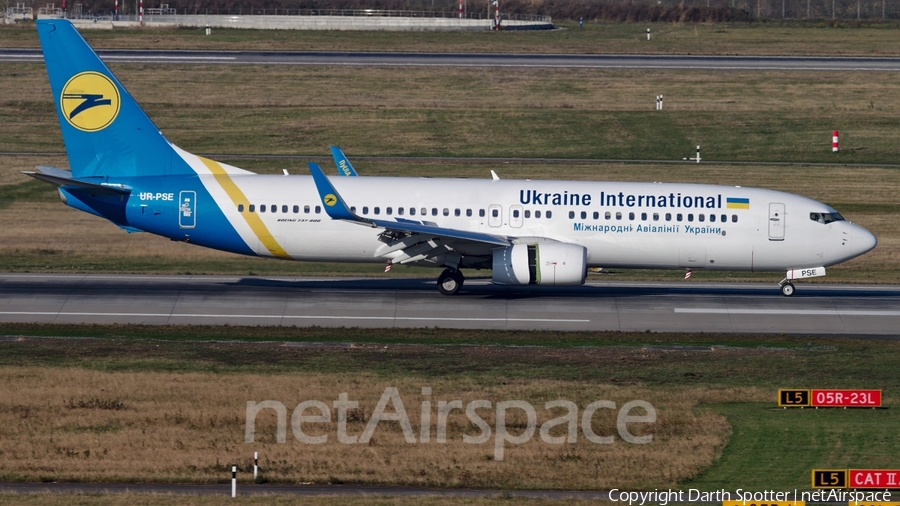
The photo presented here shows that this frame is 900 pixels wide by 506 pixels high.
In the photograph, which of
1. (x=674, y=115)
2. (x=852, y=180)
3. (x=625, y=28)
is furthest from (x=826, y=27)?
(x=852, y=180)

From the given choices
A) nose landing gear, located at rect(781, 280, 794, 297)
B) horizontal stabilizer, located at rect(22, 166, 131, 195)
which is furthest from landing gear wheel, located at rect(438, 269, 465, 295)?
nose landing gear, located at rect(781, 280, 794, 297)

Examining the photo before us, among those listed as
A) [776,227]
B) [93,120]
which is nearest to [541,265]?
[776,227]

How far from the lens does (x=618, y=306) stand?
3550cm

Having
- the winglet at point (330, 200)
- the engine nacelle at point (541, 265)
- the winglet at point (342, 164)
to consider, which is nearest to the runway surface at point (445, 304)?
the engine nacelle at point (541, 265)

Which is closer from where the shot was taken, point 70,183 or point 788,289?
point 70,183

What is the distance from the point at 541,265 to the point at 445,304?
3410 millimetres

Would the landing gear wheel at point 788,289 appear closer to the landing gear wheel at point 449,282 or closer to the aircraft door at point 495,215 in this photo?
the aircraft door at point 495,215

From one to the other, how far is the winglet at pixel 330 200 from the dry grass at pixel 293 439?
28.1 feet

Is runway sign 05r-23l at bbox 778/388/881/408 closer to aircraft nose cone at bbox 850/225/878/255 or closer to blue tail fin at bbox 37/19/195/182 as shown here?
aircraft nose cone at bbox 850/225/878/255

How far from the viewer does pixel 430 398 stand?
80.5 feet

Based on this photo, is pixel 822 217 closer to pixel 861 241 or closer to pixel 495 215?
pixel 861 241

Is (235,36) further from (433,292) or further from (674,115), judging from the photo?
(433,292)

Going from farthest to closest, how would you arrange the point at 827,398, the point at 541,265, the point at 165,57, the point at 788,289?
1. the point at 165,57
2. the point at 788,289
3. the point at 541,265
4. the point at 827,398

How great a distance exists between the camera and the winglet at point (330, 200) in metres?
33.8
